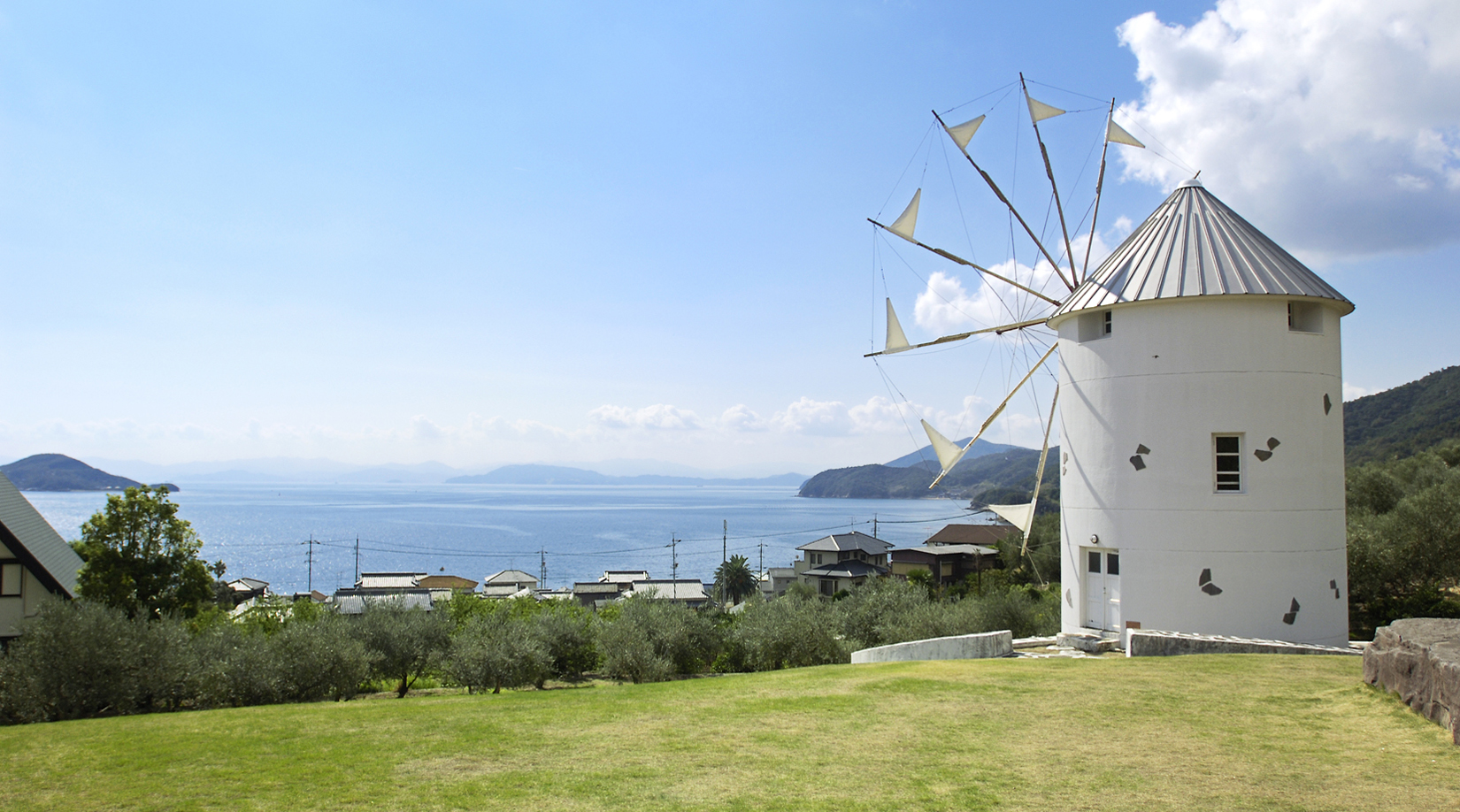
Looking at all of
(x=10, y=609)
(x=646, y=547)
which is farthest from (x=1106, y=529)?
(x=646, y=547)

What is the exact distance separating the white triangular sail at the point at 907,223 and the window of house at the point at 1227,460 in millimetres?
8301

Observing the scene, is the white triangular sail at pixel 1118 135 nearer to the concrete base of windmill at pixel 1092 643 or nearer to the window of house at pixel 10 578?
the concrete base of windmill at pixel 1092 643

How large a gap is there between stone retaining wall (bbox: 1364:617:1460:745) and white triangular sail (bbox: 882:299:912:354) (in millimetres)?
11961

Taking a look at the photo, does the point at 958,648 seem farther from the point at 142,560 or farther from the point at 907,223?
the point at 142,560

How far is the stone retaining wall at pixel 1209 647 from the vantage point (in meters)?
13.7

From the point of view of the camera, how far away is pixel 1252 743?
26.8 ft

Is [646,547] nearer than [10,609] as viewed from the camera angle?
No

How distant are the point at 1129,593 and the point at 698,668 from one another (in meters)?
10.3

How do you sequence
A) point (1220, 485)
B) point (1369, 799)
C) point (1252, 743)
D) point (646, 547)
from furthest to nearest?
point (646, 547) < point (1220, 485) < point (1252, 743) < point (1369, 799)

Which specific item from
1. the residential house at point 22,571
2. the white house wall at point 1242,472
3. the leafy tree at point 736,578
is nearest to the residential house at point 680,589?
the leafy tree at point 736,578

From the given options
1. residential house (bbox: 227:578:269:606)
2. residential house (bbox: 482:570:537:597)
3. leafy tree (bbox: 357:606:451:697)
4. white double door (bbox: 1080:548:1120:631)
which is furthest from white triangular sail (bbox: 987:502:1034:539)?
residential house (bbox: 227:578:269:606)

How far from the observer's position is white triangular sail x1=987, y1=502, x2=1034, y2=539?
2033 cm

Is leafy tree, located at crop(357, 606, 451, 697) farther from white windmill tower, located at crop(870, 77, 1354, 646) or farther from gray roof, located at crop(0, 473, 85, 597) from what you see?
white windmill tower, located at crop(870, 77, 1354, 646)

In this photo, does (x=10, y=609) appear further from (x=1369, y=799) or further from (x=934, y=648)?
(x=1369, y=799)
